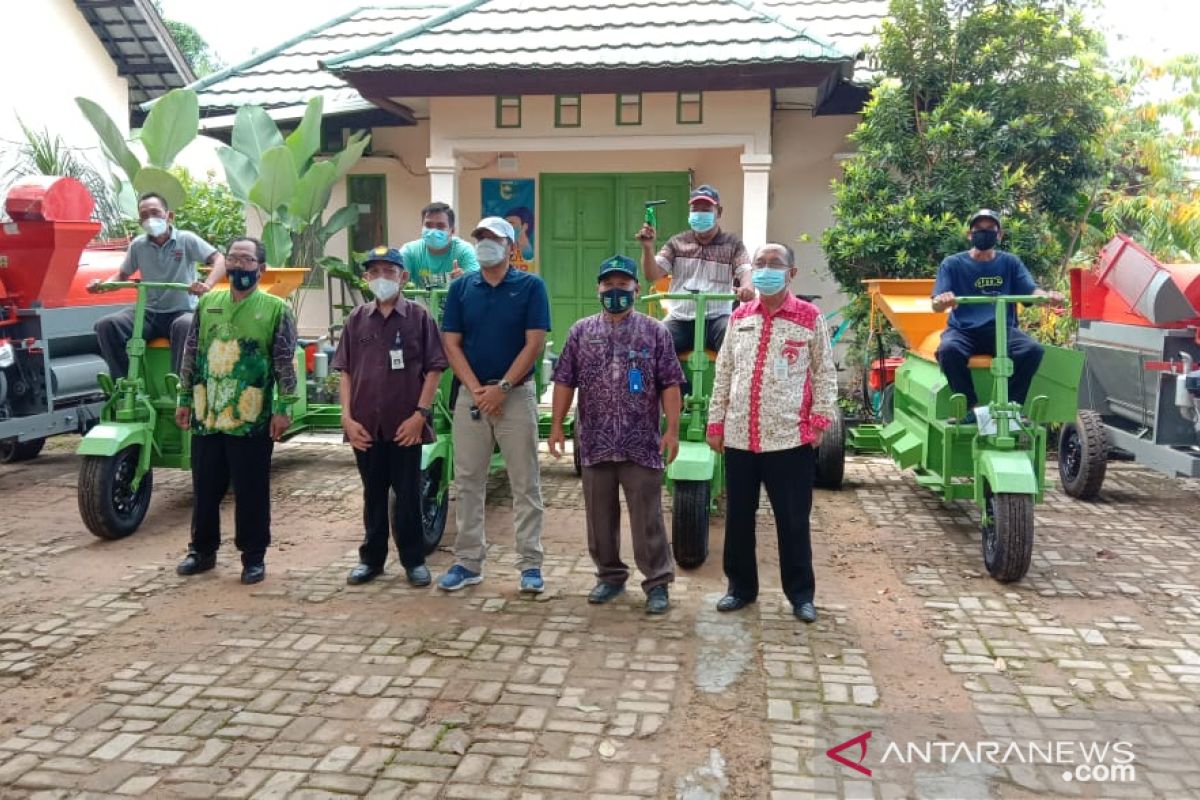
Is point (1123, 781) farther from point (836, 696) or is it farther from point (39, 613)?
point (39, 613)

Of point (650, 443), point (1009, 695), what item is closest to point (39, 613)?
point (650, 443)

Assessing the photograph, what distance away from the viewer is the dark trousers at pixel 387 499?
538 cm

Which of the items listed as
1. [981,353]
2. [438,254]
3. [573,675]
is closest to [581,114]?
[438,254]

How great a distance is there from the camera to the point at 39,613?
5102 mm

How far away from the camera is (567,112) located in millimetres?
11070

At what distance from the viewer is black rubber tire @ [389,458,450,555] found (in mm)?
6070

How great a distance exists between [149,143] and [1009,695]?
1047 cm

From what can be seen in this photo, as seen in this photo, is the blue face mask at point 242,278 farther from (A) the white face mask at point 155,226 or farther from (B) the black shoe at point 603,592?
(B) the black shoe at point 603,592

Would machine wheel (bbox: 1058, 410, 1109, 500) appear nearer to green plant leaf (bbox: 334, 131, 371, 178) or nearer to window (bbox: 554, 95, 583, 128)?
window (bbox: 554, 95, 583, 128)

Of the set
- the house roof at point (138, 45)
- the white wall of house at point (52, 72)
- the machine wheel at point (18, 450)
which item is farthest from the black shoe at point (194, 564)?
the house roof at point (138, 45)

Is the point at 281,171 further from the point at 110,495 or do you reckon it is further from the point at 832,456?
the point at 832,456

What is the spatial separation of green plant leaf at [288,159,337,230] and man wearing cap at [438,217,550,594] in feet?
20.0

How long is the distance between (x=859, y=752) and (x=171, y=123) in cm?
1025

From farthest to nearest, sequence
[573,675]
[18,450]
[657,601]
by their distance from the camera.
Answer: [18,450]
[657,601]
[573,675]
